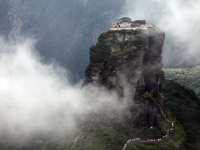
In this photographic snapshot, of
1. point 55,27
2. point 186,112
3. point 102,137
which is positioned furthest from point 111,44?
point 55,27

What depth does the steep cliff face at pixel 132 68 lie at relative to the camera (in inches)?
3184

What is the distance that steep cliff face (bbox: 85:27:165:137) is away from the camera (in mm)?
80875

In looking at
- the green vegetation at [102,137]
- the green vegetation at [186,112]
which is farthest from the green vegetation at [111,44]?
the green vegetation at [186,112]

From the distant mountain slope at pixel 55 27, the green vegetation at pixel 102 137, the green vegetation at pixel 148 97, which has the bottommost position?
the green vegetation at pixel 102 137

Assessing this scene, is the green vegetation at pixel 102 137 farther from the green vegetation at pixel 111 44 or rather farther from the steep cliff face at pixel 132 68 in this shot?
the green vegetation at pixel 111 44

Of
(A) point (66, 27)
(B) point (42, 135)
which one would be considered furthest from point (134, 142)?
(A) point (66, 27)

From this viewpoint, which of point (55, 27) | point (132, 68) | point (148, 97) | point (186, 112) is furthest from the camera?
point (55, 27)

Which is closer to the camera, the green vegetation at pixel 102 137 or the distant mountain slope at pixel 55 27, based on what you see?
the green vegetation at pixel 102 137

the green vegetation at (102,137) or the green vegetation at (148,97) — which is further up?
the green vegetation at (148,97)

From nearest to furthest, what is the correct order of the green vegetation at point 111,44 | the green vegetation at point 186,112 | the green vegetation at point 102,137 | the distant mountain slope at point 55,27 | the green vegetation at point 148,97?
the green vegetation at point 102,137 < the green vegetation at point 111,44 < the green vegetation at point 148,97 < the green vegetation at point 186,112 < the distant mountain slope at point 55,27

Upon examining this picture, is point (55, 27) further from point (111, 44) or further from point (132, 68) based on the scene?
point (132, 68)

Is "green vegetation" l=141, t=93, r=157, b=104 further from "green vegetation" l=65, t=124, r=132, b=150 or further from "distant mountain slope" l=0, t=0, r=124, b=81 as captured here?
"distant mountain slope" l=0, t=0, r=124, b=81

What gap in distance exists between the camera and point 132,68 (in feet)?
266

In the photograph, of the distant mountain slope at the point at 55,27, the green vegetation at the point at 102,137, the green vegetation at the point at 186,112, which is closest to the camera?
the green vegetation at the point at 102,137
